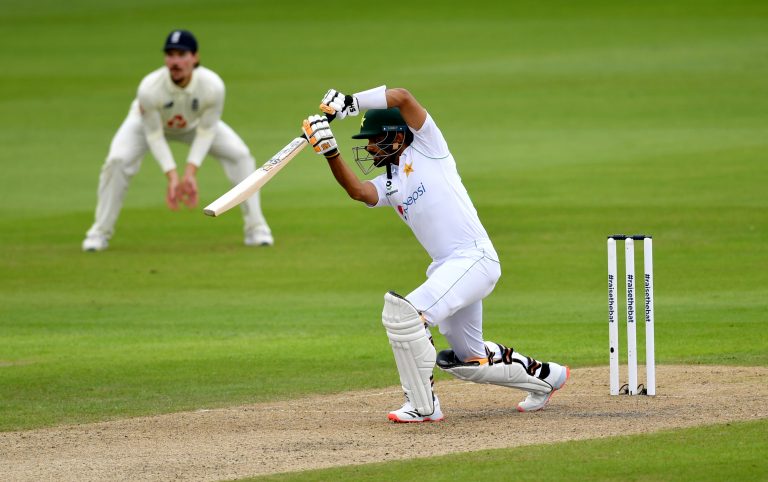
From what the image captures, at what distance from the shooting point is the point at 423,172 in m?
8.02

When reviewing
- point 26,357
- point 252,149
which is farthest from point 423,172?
point 252,149

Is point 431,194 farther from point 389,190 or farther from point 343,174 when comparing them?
point 343,174

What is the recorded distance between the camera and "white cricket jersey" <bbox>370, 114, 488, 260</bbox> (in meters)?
8.03

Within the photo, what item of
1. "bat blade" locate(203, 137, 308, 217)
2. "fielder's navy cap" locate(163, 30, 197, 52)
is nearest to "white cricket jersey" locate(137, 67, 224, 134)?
"fielder's navy cap" locate(163, 30, 197, 52)

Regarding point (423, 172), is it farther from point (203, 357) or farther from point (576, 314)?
point (576, 314)

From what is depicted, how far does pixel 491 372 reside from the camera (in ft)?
27.1

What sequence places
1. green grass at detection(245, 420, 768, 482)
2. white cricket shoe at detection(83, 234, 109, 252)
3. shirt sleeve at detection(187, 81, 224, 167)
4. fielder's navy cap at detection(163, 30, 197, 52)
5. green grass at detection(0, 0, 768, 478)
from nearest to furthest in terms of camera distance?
green grass at detection(245, 420, 768, 482)
green grass at detection(0, 0, 768, 478)
fielder's navy cap at detection(163, 30, 197, 52)
shirt sleeve at detection(187, 81, 224, 167)
white cricket shoe at detection(83, 234, 109, 252)

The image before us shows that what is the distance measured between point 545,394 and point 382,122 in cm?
187

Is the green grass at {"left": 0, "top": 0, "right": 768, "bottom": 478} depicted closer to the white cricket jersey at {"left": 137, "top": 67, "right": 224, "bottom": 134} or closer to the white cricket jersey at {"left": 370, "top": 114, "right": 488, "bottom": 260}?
the white cricket jersey at {"left": 137, "top": 67, "right": 224, "bottom": 134}

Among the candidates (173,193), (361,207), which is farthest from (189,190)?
(361,207)

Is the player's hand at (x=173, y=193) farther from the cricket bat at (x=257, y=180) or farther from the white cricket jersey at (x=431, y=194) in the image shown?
the white cricket jersey at (x=431, y=194)

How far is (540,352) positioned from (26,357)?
3.98 meters

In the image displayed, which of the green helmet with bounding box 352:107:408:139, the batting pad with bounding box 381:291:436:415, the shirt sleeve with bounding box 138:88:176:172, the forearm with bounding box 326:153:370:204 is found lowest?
the batting pad with bounding box 381:291:436:415

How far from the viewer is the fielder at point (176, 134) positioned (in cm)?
1534
